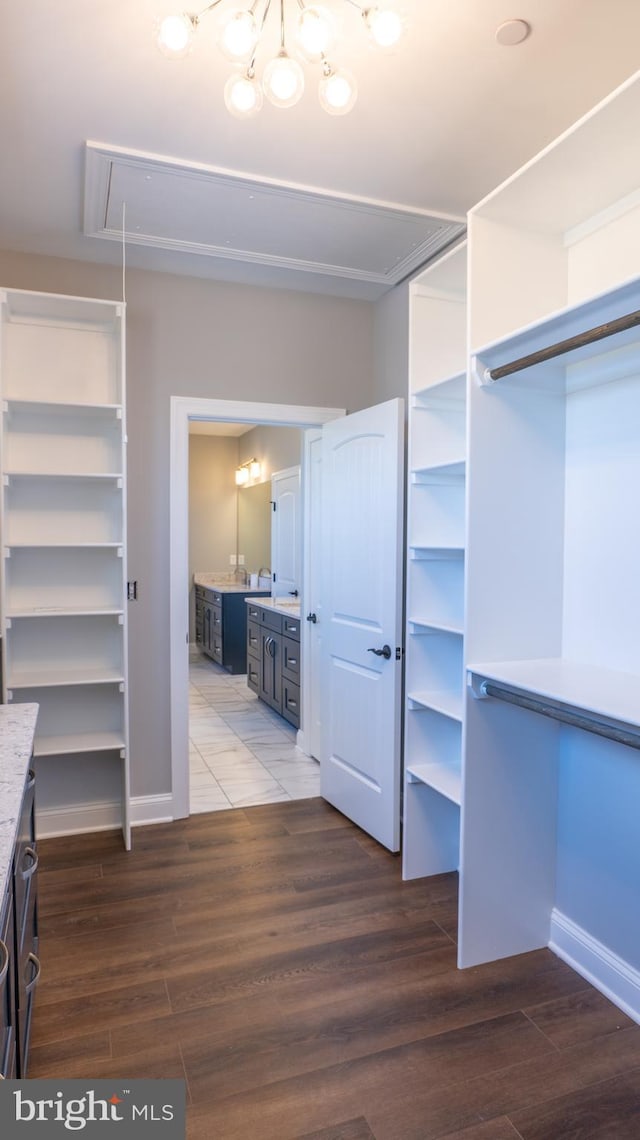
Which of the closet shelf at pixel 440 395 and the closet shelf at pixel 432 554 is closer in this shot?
the closet shelf at pixel 440 395

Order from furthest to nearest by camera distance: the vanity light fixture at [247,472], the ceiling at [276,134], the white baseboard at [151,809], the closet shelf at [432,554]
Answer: the vanity light fixture at [247,472], the white baseboard at [151,809], the closet shelf at [432,554], the ceiling at [276,134]

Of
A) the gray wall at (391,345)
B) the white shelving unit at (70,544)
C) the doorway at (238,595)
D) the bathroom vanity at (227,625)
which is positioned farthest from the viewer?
the bathroom vanity at (227,625)

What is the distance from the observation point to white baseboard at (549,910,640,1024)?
6.48 feet

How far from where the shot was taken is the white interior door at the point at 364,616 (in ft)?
9.55

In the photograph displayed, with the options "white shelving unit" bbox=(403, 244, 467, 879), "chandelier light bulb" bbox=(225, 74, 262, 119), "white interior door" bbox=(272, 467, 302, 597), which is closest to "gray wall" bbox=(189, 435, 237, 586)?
"white interior door" bbox=(272, 467, 302, 597)

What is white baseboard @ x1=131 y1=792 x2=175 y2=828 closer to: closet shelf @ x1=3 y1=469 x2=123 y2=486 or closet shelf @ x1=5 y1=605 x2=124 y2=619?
closet shelf @ x1=5 y1=605 x2=124 y2=619

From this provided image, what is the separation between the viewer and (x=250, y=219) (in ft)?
8.96

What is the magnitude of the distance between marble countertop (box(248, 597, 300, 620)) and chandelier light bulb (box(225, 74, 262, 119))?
3.18m

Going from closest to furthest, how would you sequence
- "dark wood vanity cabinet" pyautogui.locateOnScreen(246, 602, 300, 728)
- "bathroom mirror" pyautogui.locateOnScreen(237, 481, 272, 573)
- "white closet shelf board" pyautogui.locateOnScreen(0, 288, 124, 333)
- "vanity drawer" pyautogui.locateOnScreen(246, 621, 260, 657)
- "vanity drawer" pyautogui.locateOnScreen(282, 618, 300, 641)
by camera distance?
"white closet shelf board" pyautogui.locateOnScreen(0, 288, 124, 333)
"vanity drawer" pyautogui.locateOnScreen(282, 618, 300, 641)
"dark wood vanity cabinet" pyautogui.locateOnScreen(246, 602, 300, 728)
"vanity drawer" pyautogui.locateOnScreen(246, 621, 260, 657)
"bathroom mirror" pyautogui.locateOnScreen(237, 481, 272, 573)

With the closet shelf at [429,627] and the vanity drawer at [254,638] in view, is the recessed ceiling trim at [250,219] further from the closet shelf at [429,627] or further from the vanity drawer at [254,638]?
the vanity drawer at [254,638]

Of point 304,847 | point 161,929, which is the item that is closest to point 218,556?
point 304,847

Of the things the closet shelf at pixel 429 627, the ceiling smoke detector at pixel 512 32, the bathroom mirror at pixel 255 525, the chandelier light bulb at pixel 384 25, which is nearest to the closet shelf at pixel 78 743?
the closet shelf at pixel 429 627

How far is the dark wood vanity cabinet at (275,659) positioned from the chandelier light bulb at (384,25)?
3.35m

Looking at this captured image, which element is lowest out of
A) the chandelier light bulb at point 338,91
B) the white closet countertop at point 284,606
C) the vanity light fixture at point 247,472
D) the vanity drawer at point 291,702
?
the vanity drawer at point 291,702
